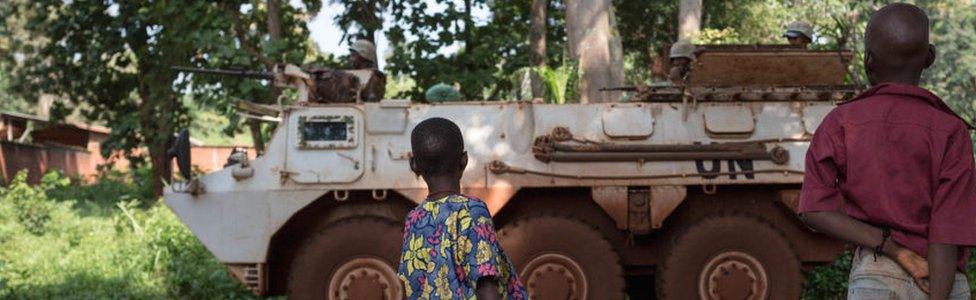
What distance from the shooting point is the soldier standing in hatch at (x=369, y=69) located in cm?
901

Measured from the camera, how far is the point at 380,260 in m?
8.22

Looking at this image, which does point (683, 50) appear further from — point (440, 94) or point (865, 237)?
point (865, 237)

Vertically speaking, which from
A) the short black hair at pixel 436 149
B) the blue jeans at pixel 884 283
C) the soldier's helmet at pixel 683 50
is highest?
the soldier's helmet at pixel 683 50

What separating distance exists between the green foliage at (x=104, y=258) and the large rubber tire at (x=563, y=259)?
10.4ft

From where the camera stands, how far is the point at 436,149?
12.2ft

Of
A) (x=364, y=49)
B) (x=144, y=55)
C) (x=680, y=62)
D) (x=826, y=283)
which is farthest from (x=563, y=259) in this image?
(x=144, y=55)

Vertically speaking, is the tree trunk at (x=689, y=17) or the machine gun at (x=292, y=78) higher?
the tree trunk at (x=689, y=17)

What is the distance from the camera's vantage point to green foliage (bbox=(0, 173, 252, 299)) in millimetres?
10506

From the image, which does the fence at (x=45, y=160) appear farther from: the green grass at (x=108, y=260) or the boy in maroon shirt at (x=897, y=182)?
the boy in maroon shirt at (x=897, y=182)

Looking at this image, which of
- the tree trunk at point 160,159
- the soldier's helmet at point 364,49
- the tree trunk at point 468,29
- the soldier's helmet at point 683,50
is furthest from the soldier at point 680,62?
the tree trunk at point 160,159

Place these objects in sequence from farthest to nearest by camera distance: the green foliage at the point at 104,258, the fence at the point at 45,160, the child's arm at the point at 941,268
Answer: the fence at the point at 45,160 < the green foliage at the point at 104,258 < the child's arm at the point at 941,268

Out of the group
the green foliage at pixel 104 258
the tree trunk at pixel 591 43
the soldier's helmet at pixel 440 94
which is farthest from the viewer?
the tree trunk at pixel 591 43

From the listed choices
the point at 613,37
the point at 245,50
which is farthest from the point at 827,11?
the point at 245,50

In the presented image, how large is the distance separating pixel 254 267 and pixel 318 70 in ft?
4.75
